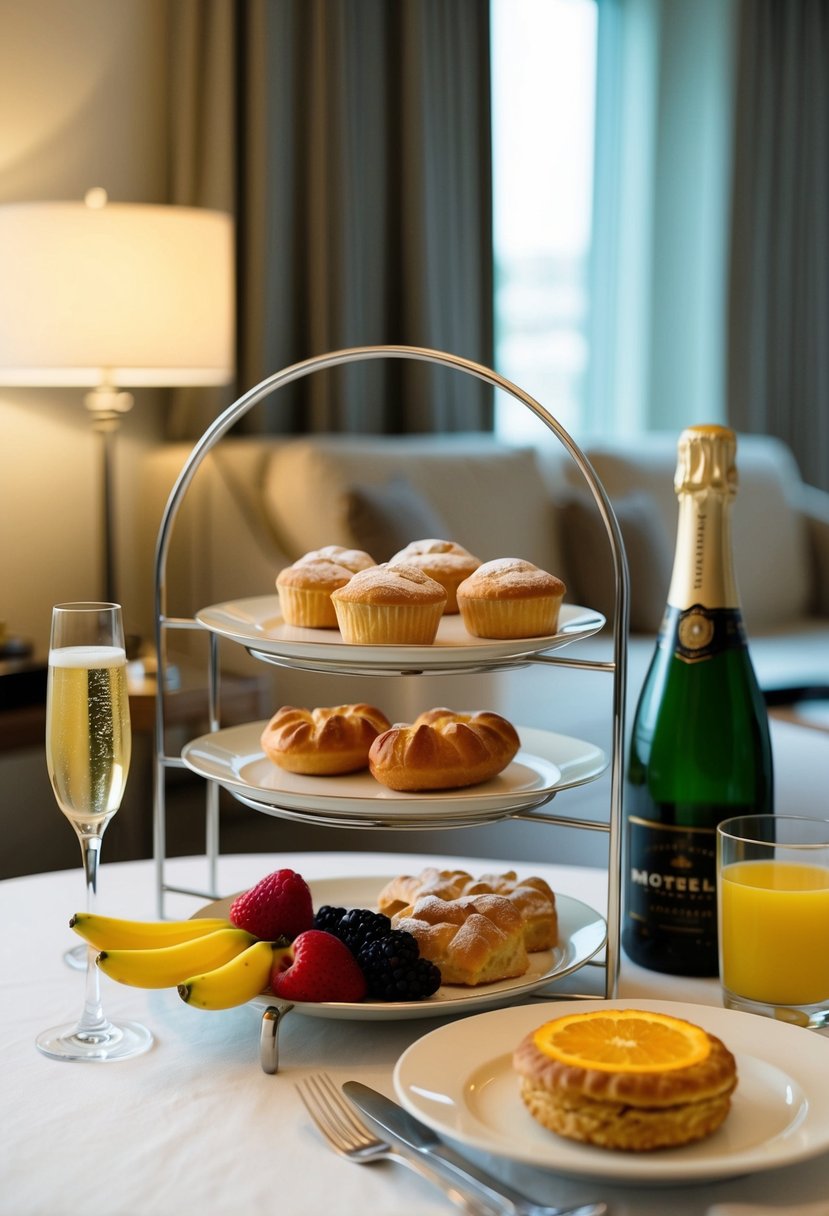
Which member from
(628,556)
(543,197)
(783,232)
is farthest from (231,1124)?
(783,232)

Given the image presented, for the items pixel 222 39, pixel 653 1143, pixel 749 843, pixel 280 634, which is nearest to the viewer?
pixel 653 1143

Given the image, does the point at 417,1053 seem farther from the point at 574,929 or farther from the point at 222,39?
the point at 222,39

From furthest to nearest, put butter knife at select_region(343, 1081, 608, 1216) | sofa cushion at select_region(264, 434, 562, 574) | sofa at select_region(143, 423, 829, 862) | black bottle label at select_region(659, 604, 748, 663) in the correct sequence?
sofa cushion at select_region(264, 434, 562, 574) → sofa at select_region(143, 423, 829, 862) → black bottle label at select_region(659, 604, 748, 663) → butter knife at select_region(343, 1081, 608, 1216)

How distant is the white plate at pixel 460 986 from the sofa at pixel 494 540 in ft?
4.74

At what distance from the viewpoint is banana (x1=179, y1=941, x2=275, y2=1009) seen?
90 centimetres

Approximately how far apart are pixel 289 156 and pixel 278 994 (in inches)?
122

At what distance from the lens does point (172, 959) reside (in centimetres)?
94

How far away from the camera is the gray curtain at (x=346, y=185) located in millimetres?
3488

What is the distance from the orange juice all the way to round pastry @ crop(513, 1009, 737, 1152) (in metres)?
0.20

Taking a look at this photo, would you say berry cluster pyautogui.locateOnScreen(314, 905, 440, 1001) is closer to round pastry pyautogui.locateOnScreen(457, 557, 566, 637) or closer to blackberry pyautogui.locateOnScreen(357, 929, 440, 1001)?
blackberry pyautogui.locateOnScreen(357, 929, 440, 1001)

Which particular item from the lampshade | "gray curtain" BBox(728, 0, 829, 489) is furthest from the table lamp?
"gray curtain" BBox(728, 0, 829, 489)

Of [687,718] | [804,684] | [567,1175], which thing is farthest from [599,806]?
[567,1175]

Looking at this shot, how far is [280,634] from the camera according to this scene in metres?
1.08

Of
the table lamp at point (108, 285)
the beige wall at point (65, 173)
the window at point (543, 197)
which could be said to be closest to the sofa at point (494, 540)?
the beige wall at point (65, 173)
